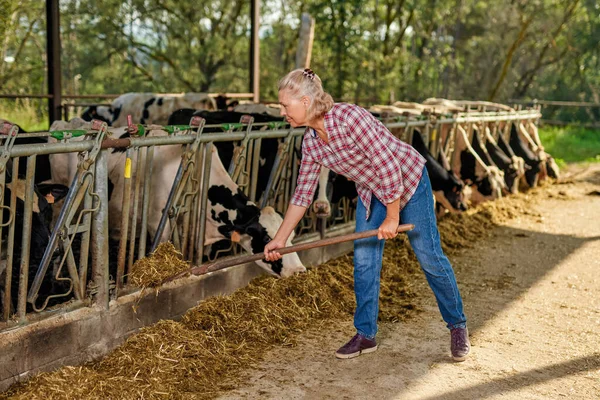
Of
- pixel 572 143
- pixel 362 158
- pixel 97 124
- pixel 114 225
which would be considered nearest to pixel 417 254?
pixel 362 158

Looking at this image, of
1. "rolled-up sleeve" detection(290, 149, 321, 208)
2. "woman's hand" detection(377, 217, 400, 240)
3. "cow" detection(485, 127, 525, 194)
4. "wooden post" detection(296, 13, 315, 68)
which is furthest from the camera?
"wooden post" detection(296, 13, 315, 68)

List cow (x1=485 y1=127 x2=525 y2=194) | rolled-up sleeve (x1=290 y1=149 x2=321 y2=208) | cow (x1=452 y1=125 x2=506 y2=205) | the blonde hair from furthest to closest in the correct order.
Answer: cow (x1=485 y1=127 x2=525 y2=194) → cow (x1=452 y1=125 x2=506 y2=205) → rolled-up sleeve (x1=290 y1=149 x2=321 y2=208) → the blonde hair

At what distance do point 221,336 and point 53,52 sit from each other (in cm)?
488

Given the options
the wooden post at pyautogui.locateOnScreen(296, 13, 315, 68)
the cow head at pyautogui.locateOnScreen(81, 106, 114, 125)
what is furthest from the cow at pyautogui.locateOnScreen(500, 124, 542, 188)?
the cow head at pyautogui.locateOnScreen(81, 106, 114, 125)

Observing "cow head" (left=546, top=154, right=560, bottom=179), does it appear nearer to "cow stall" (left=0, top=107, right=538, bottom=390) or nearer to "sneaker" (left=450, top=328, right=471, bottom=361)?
"cow stall" (left=0, top=107, right=538, bottom=390)

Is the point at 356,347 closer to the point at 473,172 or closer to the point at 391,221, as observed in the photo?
the point at 391,221

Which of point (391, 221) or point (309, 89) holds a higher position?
point (309, 89)

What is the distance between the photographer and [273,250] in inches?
152

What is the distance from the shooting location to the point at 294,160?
249 inches

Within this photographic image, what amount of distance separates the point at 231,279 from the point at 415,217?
65.2 inches

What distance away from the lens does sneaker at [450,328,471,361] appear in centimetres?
416

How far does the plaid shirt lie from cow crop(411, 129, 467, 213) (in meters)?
3.47

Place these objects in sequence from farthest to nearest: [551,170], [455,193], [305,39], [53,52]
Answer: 1. [551,170]
2. [305,39]
3. [53,52]
4. [455,193]

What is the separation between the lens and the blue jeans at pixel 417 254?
3.99 m
